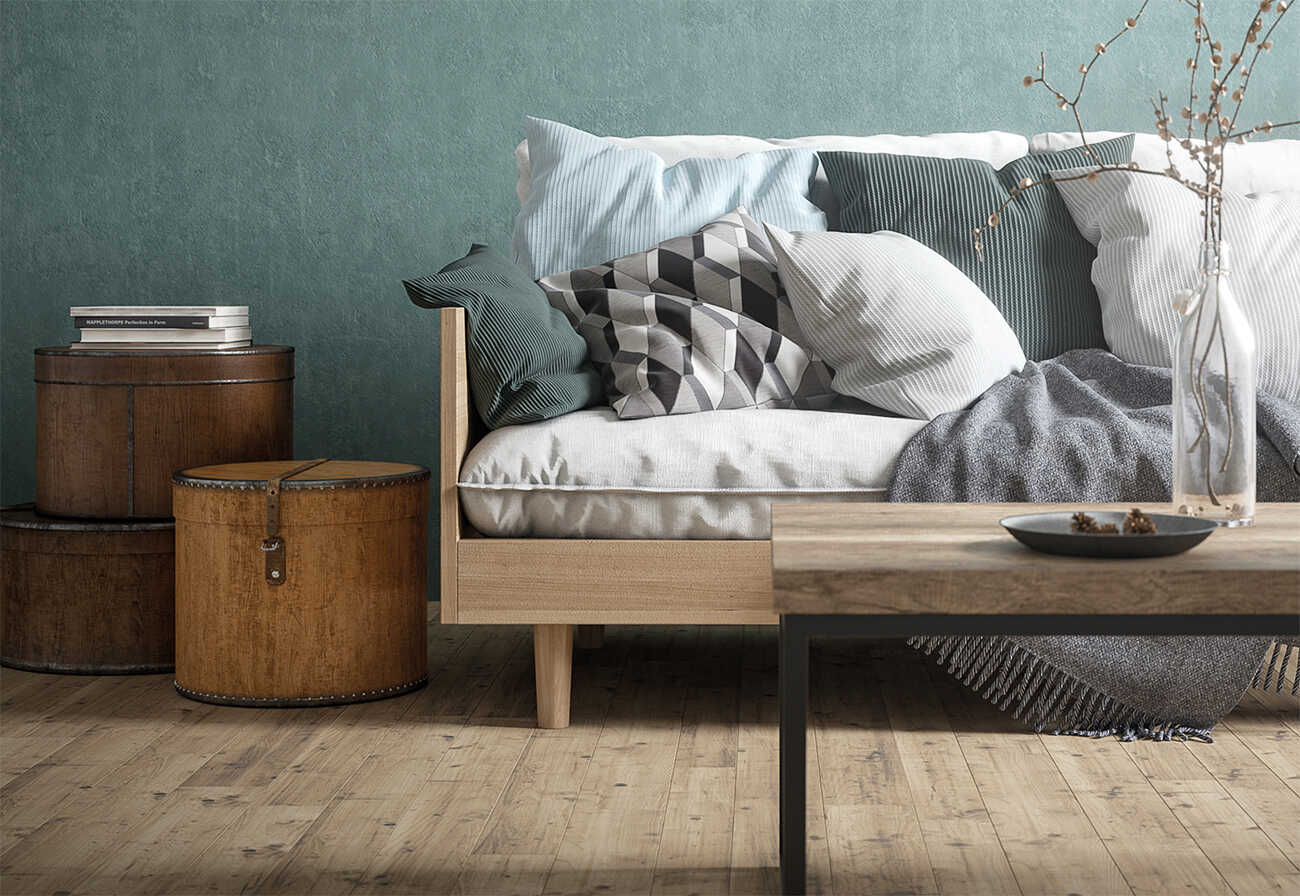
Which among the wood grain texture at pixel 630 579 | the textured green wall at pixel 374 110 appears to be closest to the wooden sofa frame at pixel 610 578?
the wood grain texture at pixel 630 579

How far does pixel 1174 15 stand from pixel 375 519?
6.84 feet

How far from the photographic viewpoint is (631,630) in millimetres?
2842

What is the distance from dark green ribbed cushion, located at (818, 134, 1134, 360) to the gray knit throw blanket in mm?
508

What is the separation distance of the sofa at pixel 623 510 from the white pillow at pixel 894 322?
17cm

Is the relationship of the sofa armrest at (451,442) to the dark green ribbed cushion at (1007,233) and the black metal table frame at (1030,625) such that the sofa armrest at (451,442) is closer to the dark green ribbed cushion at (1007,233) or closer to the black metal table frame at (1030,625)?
the dark green ribbed cushion at (1007,233)

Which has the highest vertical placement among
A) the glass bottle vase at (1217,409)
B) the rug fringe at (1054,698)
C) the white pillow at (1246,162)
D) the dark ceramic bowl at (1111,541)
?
the white pillow at (1246,162)

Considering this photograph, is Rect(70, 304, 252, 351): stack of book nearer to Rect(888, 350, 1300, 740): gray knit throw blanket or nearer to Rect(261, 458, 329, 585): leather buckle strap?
Rect(261, 458, 329, 585): leather buckle strap

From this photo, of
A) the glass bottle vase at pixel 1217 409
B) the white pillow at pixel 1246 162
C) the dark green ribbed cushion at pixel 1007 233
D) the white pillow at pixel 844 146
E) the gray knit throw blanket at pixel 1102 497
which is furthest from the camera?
the white pillow at pixel 844 146

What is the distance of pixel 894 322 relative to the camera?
7.47ft

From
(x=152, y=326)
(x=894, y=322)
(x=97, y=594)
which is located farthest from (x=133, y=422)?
(x=894, y=322)

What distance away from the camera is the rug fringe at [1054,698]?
198cm

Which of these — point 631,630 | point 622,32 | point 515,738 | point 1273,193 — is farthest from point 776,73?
point 515,738

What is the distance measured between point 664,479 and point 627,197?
76 cm

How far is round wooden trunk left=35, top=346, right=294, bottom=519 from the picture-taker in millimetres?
2473
